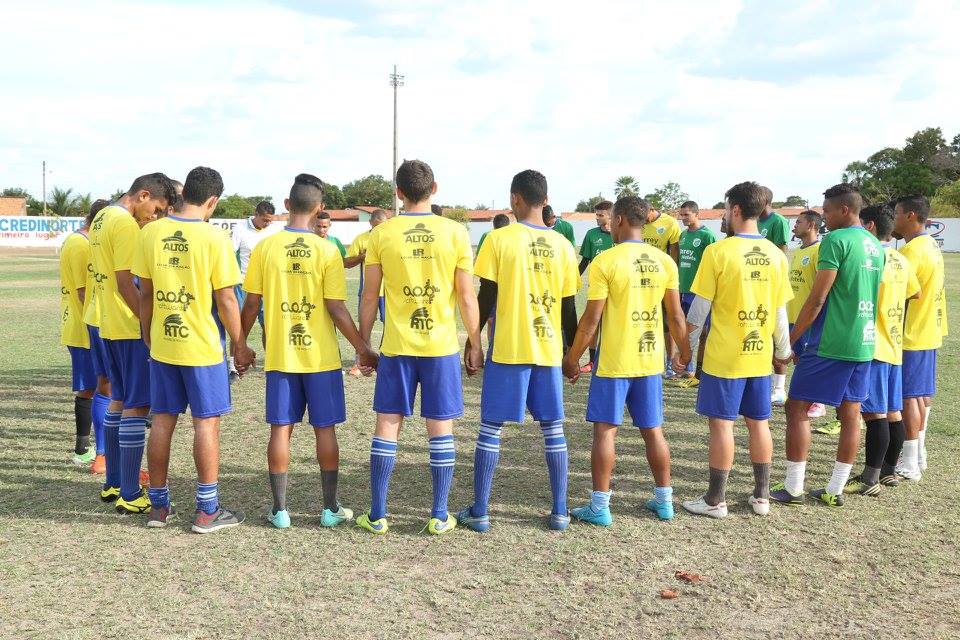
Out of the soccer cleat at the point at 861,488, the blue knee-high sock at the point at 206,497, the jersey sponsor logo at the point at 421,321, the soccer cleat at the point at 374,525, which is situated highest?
the jersey sponsor logo at the point at 421,321

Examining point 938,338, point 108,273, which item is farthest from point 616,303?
point 108,273

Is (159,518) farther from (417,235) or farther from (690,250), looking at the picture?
(690,250)

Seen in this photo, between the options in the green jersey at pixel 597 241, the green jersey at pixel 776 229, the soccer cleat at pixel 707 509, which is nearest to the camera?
the soccer cleat at pixel 707 509

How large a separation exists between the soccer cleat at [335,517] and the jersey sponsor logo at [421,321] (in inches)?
54.6

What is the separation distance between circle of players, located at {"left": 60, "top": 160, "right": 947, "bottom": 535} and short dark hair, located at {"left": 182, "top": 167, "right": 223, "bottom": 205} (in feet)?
0.04

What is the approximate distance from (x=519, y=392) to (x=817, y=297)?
2317mm

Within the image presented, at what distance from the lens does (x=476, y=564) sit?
4.45 metres

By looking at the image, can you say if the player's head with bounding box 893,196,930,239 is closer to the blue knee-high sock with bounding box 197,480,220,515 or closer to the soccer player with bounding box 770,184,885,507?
the soccer player with bounding box 770,184,885,507

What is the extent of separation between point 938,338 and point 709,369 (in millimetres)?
2348

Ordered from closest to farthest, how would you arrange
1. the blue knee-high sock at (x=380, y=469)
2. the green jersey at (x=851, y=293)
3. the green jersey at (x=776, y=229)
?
the blue knee-high sock at (x=380, y=469), the green jersey at (x=851, y=293), the green jersey at (x=776, y=229)

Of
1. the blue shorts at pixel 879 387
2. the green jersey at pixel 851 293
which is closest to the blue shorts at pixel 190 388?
the green jersey at pixel 851 293

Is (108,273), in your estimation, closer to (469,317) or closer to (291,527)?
(291,527)

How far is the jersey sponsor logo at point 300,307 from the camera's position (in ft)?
15.7

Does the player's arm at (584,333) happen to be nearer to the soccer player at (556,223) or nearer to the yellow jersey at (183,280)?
the yellow jersey at (183,280)
